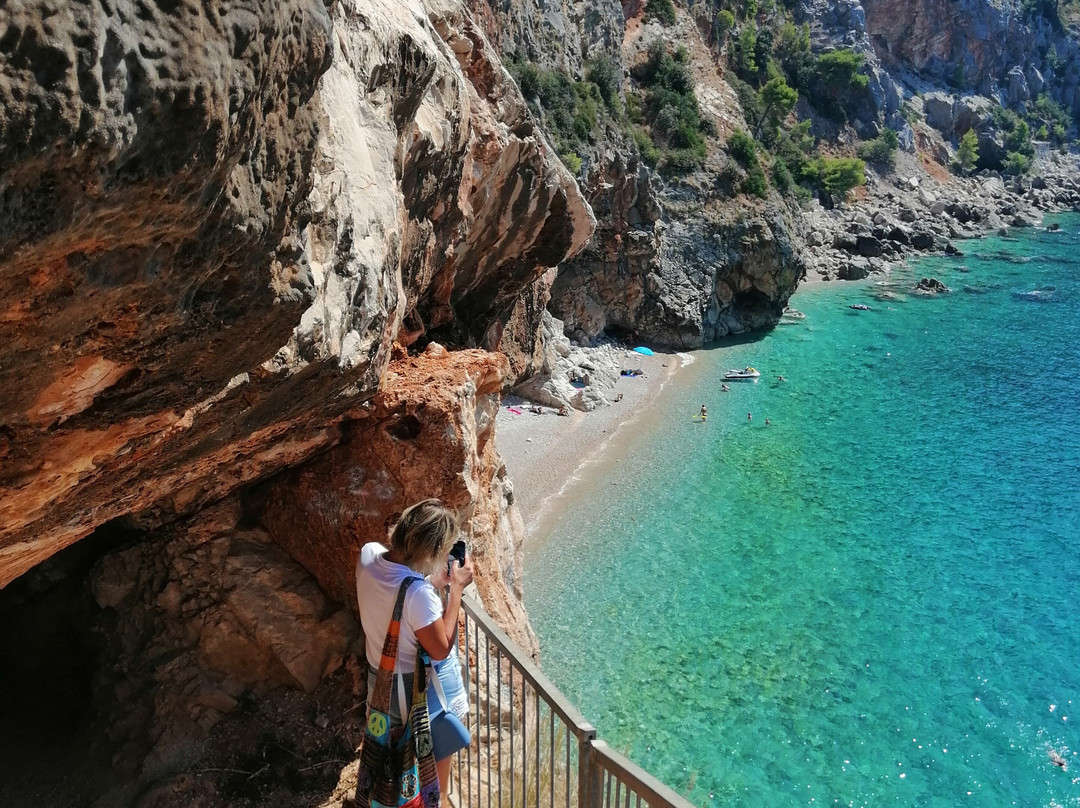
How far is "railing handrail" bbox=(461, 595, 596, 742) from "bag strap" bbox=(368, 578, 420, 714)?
766 millimetres

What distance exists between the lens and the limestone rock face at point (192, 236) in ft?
7.95

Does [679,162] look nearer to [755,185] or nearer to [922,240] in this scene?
[755,185]

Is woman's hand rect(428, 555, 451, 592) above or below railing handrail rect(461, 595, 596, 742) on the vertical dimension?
above

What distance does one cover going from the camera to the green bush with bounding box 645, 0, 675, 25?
56531 mm

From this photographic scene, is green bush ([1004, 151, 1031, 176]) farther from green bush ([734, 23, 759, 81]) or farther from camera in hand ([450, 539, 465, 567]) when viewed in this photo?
camera in hand ([450, 539, 465, 567])

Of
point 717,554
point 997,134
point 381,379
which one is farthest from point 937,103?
point 381,379

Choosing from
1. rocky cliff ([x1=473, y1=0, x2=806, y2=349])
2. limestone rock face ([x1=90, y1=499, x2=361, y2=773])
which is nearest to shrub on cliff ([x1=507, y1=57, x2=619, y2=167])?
rocky cliff ([x1=473, y1=0, x2=806, y2=349])

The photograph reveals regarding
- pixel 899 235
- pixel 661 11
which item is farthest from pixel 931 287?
pixel 661 11

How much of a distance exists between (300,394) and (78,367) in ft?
7.08

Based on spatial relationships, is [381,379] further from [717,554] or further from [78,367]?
[717,554]

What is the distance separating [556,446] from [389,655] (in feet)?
81.1

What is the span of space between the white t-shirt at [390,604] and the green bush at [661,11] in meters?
59.6

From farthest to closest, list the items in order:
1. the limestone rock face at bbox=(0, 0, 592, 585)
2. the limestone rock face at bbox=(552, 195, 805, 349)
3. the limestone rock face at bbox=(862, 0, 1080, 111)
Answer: the limestone rock face at bbox=(862, 0, 1080, 111), the limestone rock face at bbox=(552, 195, 805, 349), the limestone rock face at bbox=(0, 0, 592, 585)

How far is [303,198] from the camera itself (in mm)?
3781
